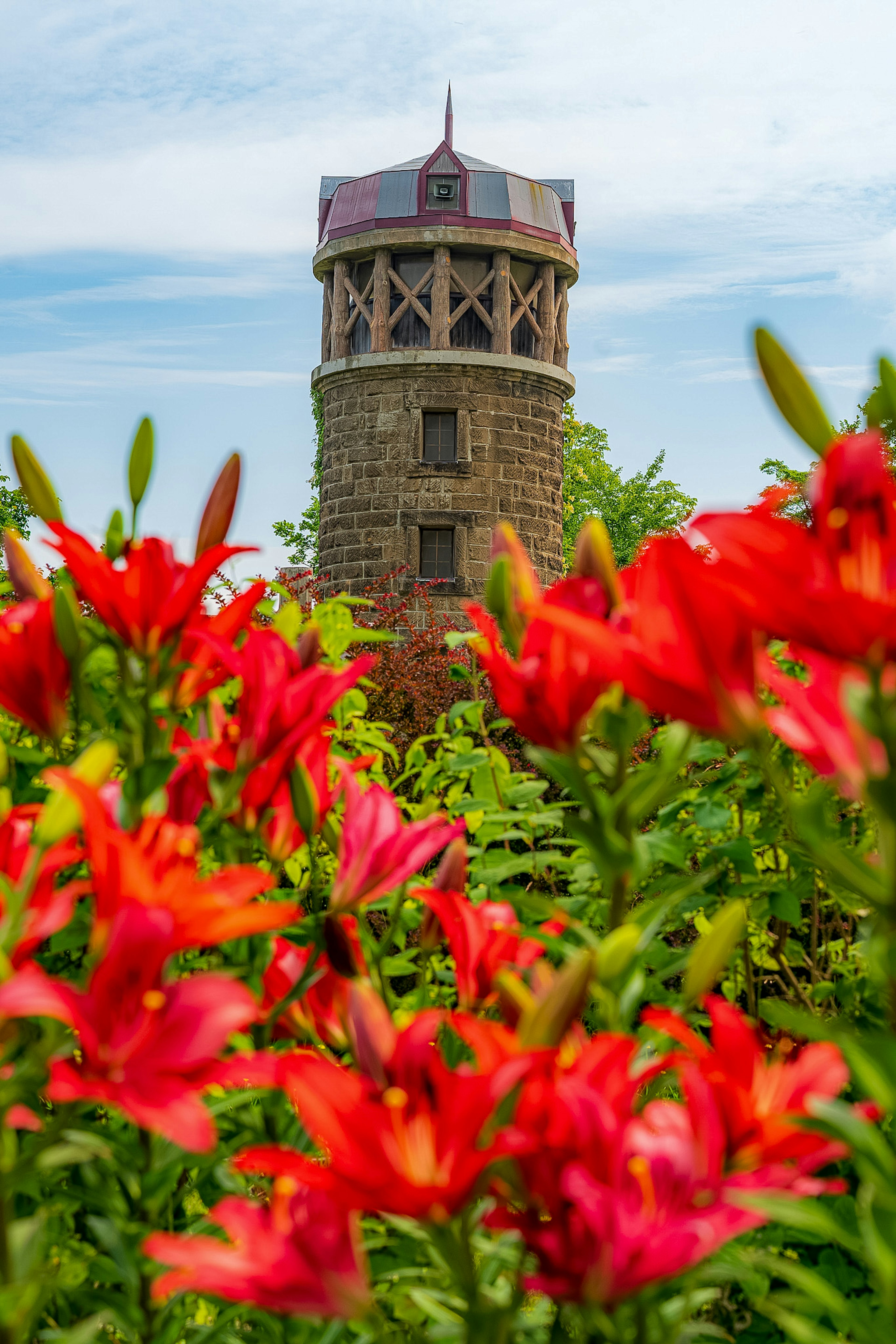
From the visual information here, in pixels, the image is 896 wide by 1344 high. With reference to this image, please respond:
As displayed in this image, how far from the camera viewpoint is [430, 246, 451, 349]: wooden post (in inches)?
688

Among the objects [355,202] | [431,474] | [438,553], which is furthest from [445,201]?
[438,553]

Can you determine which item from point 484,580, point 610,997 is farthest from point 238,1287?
point 484,580

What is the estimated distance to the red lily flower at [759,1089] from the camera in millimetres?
768

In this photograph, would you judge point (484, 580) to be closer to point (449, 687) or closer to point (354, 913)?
point (449, 687)

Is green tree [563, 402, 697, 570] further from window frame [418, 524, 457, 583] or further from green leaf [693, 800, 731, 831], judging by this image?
green leaf [693, 800, 731, 831]

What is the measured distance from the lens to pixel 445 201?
1791 cm

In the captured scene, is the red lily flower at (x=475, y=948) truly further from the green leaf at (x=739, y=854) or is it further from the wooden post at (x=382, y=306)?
the wooden post at (x=382, y=306)

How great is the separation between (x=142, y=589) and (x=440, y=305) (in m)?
17.2

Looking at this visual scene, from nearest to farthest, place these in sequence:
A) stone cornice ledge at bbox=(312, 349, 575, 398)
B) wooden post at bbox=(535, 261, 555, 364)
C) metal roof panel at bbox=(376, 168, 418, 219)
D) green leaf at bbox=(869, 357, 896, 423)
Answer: green leaf at bbox=(869, 357, 896, 423) → stone cornice ledge at bbox=(312, 349, 575, 398) → metal roof panel at bbox=(376, 168, 418, 219) → wooden post at bbox=(535, 261, 555, 364)

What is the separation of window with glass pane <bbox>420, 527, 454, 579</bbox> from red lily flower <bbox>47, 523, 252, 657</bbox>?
52.9ft

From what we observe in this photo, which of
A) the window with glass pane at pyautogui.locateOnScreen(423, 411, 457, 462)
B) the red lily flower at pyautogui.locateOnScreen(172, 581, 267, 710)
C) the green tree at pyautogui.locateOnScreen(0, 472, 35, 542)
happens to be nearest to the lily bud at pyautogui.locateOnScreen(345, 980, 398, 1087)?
the red lily flower at pyautogui.locateOnScreen(172, 581, 267, 710)

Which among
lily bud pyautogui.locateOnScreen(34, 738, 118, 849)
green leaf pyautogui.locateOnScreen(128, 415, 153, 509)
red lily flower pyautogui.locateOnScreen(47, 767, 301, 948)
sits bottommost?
red lily flower pyautogui.locateOnScreen(47, 767, 301, 948)

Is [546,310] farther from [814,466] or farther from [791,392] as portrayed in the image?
[791,392]

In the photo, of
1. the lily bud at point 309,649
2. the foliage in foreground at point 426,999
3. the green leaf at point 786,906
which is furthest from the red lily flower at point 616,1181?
the green leaf at point 786,906
